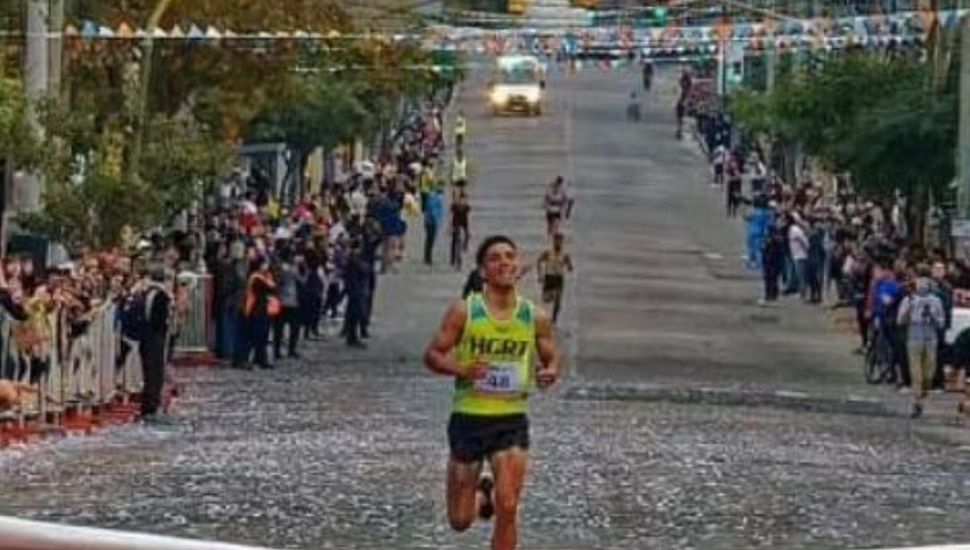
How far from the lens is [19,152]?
31.5 meters

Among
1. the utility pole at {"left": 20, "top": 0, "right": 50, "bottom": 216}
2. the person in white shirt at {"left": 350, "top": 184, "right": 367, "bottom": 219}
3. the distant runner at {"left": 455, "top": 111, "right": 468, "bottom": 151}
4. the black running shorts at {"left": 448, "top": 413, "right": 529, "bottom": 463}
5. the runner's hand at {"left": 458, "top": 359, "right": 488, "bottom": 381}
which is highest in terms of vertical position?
the utility pole at {"left": 20, "top": 0, "right": 50, "bottom": 216}

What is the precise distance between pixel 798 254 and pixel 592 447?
2512 cm

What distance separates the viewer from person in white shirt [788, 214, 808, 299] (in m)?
47.4

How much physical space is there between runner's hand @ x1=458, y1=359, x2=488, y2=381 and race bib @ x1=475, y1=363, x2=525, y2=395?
0.7 inches

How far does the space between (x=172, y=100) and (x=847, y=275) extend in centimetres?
1013

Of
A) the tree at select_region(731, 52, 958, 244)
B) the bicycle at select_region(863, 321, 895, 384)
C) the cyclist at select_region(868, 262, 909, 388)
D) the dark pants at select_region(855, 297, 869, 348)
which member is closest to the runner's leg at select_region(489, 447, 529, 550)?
the cyclist at select_region(868, 262, 909, 388)

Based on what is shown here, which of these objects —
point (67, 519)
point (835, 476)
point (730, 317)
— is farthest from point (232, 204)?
point (67, 519)

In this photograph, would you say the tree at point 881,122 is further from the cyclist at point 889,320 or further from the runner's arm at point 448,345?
the runner's arm at point 448,345

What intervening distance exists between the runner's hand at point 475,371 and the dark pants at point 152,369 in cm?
1232

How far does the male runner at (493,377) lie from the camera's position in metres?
13.6

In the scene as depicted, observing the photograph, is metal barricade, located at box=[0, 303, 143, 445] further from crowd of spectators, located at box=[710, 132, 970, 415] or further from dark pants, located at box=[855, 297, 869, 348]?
dark pants, located at box=[855, 297, 869, 348]

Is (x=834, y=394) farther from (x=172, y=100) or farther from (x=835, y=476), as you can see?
(x=172, y=100)

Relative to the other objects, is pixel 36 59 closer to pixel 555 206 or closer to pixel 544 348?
pixel 544 348

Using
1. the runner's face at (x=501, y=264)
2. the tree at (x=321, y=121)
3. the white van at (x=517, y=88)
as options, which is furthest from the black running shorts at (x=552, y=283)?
the white van at (x=517, y=88)
